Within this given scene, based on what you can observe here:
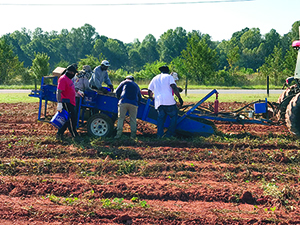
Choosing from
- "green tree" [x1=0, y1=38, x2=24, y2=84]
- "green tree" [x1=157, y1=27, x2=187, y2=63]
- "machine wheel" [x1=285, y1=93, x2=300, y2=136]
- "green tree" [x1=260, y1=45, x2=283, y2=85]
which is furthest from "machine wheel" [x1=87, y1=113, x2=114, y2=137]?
"green tree" [x1=157, y1=27, x2=187, y2=63]

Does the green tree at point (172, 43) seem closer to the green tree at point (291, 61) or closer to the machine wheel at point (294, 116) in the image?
the green tree at point (291, 61)

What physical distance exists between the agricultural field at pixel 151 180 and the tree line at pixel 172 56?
14.4 meters

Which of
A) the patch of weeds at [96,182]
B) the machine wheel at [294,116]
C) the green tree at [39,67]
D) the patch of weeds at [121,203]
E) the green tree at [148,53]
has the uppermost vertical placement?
the green tree at [148,53]

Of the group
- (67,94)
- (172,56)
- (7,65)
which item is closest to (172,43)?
(172,56)

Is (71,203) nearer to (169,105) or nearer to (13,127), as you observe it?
(169,105)

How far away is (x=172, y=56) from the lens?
82.1m

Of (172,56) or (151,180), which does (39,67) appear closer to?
(151,180)

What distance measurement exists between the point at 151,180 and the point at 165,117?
321 centimetres

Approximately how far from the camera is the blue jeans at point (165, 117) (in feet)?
28.3

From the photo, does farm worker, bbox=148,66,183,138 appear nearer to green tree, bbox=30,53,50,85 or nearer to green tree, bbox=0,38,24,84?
green tree, bbox=30,53,50,85

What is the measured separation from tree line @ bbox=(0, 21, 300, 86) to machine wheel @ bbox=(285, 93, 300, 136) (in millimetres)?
13730

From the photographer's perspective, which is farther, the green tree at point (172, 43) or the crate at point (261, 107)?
the green tree at point (172, 43)

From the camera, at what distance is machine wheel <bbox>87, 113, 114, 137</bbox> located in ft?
29.1

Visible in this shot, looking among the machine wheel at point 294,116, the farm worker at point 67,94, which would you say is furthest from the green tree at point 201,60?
the farm worker at point 67,94
